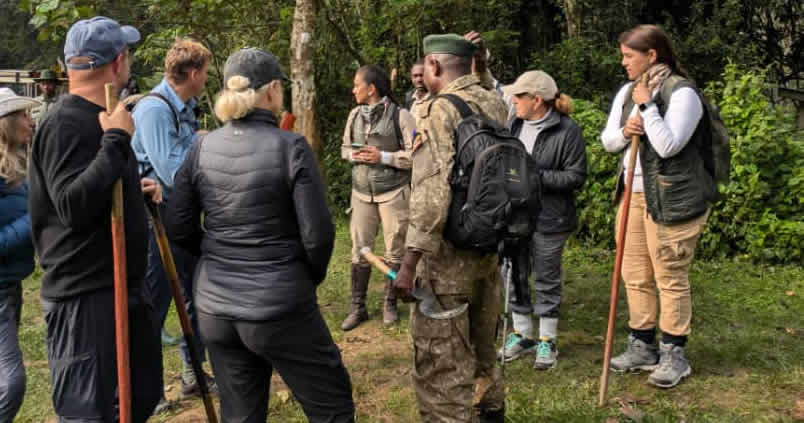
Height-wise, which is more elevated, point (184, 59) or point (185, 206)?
point (184, 59)

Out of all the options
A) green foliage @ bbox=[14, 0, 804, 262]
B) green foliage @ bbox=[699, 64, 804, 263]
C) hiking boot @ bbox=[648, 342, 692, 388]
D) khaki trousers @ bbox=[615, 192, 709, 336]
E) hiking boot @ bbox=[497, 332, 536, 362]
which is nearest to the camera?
khaki trousers @ bbox=[615, 192, 709, 336]

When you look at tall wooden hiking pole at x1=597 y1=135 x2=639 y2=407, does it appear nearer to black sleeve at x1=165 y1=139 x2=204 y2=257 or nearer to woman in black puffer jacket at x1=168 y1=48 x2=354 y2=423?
woman in black puffer jacket at x1=168 y1=48 x2=354 y2=423

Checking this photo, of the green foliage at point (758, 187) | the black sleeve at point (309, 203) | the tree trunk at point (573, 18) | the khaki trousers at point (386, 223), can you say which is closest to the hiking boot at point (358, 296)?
the khaki trousers at point (386, 223)

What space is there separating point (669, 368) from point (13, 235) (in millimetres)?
4010

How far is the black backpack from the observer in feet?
11.6

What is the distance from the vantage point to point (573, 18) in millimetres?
12562

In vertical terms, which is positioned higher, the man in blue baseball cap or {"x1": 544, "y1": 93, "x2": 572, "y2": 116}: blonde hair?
{"x1": 544, "y1": 93, "x2": 572, "y2": 116}: blonde hair

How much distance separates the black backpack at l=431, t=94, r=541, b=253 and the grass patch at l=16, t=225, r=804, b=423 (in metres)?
1.36

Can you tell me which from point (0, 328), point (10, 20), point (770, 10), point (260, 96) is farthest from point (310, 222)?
point (10, 20)

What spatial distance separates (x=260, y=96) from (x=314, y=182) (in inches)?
18.2

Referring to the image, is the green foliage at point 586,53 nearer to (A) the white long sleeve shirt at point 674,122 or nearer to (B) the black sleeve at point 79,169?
(A) the white long sleeve shirt at point 674,122

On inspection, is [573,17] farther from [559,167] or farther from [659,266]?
[659,266]

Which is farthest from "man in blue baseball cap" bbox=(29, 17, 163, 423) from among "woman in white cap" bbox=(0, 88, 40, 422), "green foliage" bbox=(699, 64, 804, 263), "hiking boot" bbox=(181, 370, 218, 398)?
"green foliage" bbox=(699, 64, 804, 263)

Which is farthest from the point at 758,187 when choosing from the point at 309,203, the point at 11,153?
the point at 11,153
